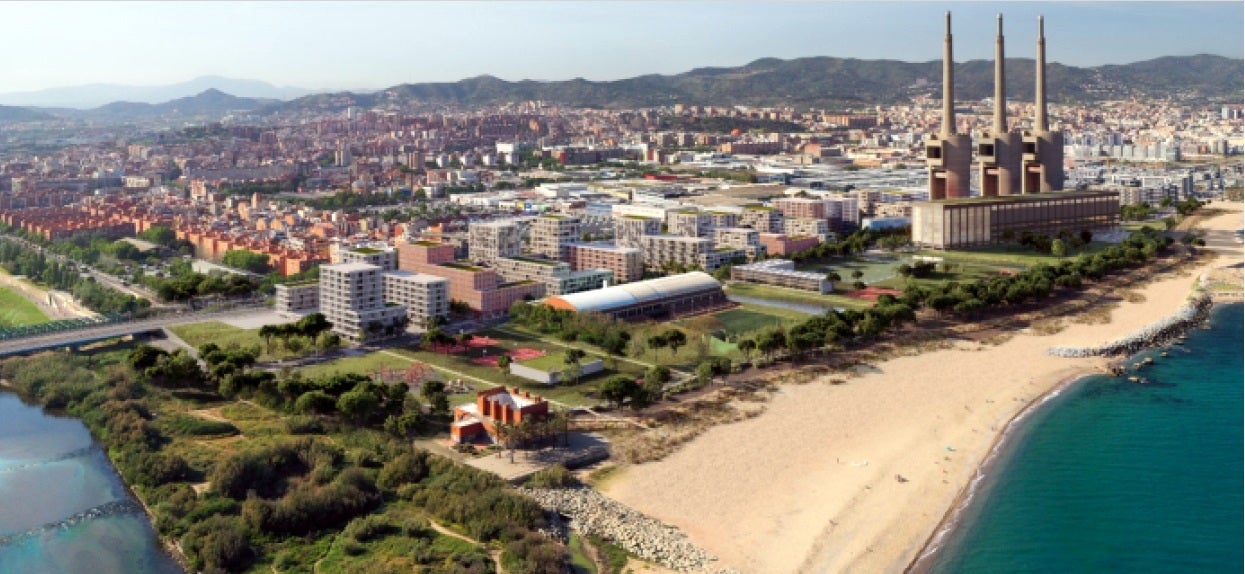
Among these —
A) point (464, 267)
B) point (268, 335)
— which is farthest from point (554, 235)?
point (268, 335)

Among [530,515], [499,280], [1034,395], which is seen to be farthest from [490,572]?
[499,280]

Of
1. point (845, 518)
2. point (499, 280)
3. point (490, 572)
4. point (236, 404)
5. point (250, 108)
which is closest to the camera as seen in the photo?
point (490, 572)

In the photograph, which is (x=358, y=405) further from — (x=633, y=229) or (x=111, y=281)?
(x=111, y=281)

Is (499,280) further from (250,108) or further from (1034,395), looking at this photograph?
(250,108)

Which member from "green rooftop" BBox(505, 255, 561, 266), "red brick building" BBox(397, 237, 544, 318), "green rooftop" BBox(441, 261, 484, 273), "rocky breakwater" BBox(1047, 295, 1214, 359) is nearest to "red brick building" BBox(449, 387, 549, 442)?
"red brick building" BBox(397, 237, 544, 318)

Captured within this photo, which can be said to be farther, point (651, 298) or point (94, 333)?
point (651, 298)
